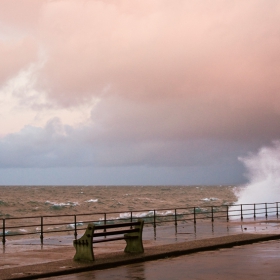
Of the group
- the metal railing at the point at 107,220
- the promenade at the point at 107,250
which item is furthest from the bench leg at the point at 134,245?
the metal railing at the point at 107,220

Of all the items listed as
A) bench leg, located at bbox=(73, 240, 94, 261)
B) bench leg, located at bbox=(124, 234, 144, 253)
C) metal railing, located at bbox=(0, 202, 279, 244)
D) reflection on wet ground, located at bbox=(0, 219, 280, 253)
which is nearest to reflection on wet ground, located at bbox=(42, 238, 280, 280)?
bench leg, located at bbox=(73, 240, 94, 261)

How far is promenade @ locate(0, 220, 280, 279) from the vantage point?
13303 mm

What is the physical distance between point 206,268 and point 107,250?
5.18 meters

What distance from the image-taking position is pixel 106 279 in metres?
12.1

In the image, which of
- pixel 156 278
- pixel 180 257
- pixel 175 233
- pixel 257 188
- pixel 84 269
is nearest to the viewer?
pixel 156 278

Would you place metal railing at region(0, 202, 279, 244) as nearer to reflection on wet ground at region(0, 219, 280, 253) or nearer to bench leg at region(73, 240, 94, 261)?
reflection on wet ground at region(0, 219, 280, 253)

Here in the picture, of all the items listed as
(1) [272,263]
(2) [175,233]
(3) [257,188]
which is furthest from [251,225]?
(3) [257,188]

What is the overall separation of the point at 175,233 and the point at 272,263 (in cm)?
1029

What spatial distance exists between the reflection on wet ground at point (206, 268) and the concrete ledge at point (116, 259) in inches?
11.8

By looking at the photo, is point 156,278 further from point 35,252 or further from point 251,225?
point 251,225

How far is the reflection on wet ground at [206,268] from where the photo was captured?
1221cm

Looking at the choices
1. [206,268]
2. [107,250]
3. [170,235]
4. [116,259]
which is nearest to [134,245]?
[116,259]

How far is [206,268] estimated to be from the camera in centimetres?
1342

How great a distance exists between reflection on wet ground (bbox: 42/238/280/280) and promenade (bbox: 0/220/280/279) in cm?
37
